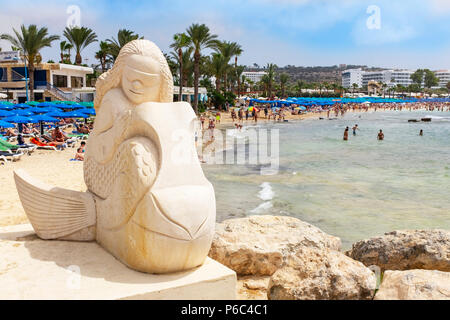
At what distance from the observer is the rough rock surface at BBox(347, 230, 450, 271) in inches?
225

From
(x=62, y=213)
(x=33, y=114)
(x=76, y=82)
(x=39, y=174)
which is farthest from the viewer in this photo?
(x=76, y=82)

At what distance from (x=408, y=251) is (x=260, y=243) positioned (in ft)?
7.32

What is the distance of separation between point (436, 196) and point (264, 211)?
656 centimetres

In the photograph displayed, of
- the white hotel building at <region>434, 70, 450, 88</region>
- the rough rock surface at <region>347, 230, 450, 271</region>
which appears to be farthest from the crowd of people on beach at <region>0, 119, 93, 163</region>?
the white hotel building at <region>434, 70, 450, 88</region>

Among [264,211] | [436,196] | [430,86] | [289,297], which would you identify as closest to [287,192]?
[264,211]

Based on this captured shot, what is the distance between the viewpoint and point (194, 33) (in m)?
31.4

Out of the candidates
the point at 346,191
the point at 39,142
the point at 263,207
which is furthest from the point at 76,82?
the point at 263,207

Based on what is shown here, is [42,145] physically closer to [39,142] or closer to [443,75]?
[39,142]

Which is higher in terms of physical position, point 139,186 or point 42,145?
point 139,186

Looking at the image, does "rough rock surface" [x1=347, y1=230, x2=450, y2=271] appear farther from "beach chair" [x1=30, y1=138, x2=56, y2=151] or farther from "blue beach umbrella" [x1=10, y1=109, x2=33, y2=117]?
"blue beach umbrella" [x1=10, y1=109, x2=33, y2=117]

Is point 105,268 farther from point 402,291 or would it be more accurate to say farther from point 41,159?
point 41,159

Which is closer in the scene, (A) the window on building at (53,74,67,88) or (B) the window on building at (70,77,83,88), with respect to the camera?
(A) the window on building at (53,74,67,88)

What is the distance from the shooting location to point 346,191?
13.7 metres

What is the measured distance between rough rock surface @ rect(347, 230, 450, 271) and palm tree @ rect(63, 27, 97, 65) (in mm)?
37382
